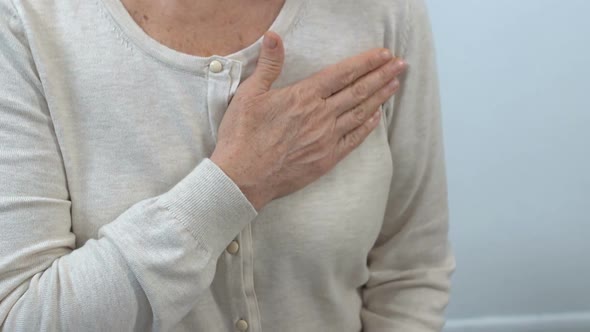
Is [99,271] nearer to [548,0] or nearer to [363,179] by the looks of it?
[363,179]

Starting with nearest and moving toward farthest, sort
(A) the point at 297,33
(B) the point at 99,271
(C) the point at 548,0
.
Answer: (B) the point at 99,271, (A) the point at 297,33, (C) the point at 548,0

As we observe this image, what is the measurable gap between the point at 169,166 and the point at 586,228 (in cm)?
156

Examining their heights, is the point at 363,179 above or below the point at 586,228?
above

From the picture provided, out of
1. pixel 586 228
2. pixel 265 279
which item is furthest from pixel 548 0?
pixel 265 279

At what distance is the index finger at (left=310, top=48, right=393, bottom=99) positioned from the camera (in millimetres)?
839

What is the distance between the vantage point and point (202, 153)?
826 millimetres

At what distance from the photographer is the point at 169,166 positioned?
2.66 ft

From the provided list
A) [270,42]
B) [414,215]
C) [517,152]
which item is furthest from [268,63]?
[517,152]

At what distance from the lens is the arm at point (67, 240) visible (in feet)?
2.37

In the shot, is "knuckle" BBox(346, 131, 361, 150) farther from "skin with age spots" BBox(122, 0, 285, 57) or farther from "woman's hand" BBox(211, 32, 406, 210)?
"skin with age spots" BBox(122, 0, 285, 57)

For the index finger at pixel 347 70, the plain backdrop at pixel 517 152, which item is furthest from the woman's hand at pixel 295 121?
the plain backdrop at pixel 517 152

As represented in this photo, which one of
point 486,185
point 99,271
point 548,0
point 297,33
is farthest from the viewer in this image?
point 486,185

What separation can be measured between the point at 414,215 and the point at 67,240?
0.49 m

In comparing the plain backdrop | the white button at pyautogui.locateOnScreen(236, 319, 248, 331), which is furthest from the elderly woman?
the plain backdrop
